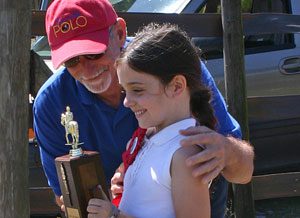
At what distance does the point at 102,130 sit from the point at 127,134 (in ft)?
0.34

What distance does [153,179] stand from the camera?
6.01 feet

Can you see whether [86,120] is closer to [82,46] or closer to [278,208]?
[82,46]

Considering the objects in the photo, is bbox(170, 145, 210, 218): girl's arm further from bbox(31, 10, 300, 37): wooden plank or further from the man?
bbox(31, 10, 300, 37): wooden plank

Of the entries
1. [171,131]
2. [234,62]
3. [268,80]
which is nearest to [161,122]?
[171,131]

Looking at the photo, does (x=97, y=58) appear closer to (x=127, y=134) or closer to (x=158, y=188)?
(x=127, y=134)

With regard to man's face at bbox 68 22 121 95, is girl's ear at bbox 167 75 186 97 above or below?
below

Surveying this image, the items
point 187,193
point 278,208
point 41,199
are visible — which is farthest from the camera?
Answer: point 278,208

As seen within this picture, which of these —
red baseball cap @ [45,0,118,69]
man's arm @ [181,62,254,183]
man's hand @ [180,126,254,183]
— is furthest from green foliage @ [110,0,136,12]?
man's hand @ [180,126,254,183]

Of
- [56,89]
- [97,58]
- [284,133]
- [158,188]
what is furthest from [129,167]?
[284,133]

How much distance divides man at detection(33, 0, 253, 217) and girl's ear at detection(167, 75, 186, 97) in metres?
0.27

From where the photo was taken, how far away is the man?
229 centimetres

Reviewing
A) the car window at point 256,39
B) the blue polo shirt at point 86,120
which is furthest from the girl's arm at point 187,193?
the car window at point 256,39

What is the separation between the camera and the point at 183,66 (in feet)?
6.33

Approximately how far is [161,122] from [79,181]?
31cm
